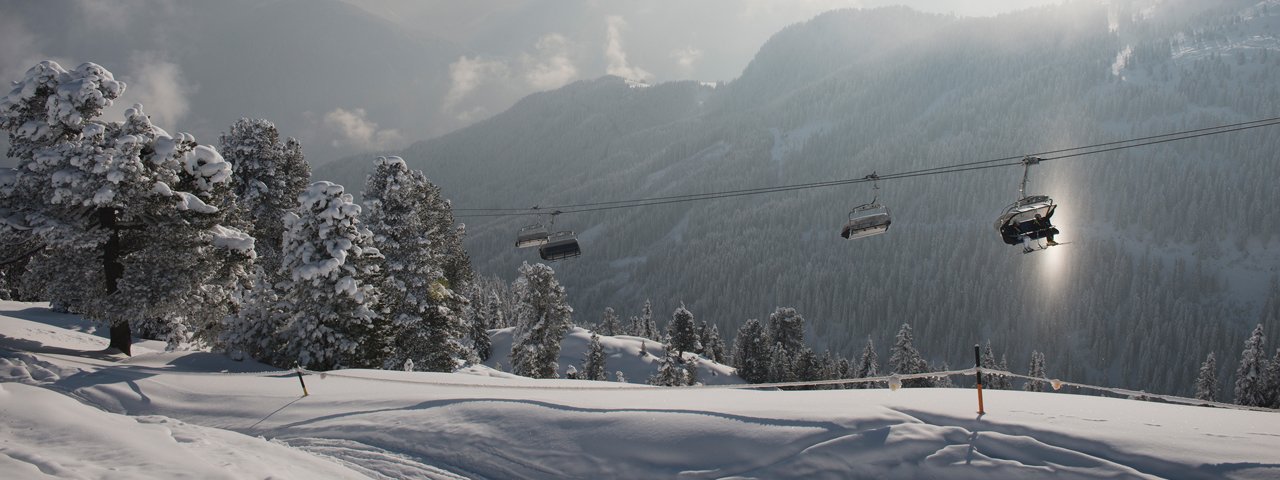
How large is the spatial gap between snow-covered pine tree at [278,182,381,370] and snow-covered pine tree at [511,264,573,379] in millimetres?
23560

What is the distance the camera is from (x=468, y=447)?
1144 cm

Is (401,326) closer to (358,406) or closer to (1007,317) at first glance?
(358,406)

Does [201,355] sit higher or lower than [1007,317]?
lower

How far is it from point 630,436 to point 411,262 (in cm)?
2514

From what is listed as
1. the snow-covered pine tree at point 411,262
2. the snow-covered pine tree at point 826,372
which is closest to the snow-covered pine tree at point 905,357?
the snow-covered pine tree at point 826,372

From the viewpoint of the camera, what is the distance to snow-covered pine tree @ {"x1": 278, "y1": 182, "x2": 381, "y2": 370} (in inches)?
1019

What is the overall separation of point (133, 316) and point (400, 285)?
11.8 metres

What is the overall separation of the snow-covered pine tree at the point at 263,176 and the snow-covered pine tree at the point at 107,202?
13.0m

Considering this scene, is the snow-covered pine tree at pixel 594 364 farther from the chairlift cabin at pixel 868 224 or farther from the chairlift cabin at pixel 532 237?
the chairlift cabin at pixel 868 224

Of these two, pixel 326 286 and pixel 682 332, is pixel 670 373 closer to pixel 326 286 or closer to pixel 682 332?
pixel 682 332

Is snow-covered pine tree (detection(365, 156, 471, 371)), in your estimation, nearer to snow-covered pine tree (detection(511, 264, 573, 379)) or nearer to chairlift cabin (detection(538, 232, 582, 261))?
chairlift cabin (detection(538, 232, 582, 261))

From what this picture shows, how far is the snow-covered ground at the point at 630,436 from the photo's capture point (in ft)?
28.5

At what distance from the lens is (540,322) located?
5072cm

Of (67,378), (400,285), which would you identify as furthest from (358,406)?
(400,285)
